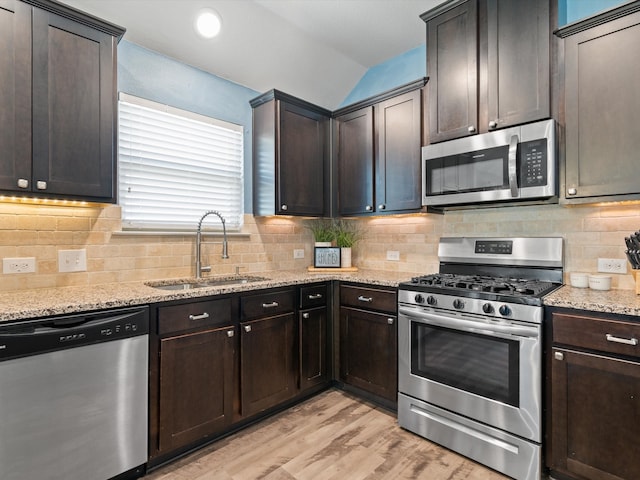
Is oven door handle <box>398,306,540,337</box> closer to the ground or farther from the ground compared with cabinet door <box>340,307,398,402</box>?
farther from the ground

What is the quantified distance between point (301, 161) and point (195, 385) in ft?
6.55

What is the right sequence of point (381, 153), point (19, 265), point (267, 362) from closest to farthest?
point (19, 265)
point (267, 362)
point (381, 153)

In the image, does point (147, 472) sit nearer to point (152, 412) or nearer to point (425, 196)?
point (152, 412)

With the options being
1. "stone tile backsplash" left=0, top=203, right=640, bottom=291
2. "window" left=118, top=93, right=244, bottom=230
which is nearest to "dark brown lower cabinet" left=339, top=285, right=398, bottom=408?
"stone tile backsplash" left=0, top=203, right=640, bottom=291

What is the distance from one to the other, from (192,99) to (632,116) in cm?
284

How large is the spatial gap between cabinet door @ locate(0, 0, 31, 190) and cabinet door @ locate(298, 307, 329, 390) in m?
1.90

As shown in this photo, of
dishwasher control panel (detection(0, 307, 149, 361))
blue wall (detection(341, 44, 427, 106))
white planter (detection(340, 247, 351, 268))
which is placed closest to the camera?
dishwasher control panel (detection(0, 307, 149, 361))

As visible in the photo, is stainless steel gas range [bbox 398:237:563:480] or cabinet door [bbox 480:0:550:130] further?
cabinet door [bbox 480:0:550:130]

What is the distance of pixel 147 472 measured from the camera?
6.57 ft

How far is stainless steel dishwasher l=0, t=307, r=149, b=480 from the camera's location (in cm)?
155

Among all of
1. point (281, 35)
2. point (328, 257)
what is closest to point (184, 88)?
point (281, 35)

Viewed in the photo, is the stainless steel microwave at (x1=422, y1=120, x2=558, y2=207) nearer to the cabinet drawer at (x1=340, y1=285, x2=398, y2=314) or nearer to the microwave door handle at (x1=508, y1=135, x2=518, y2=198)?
the microwave door handle at (x1=508, y1=135, x2=518, y2=198)

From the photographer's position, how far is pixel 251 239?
3.27 m

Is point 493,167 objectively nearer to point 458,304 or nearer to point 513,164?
point 513,164
